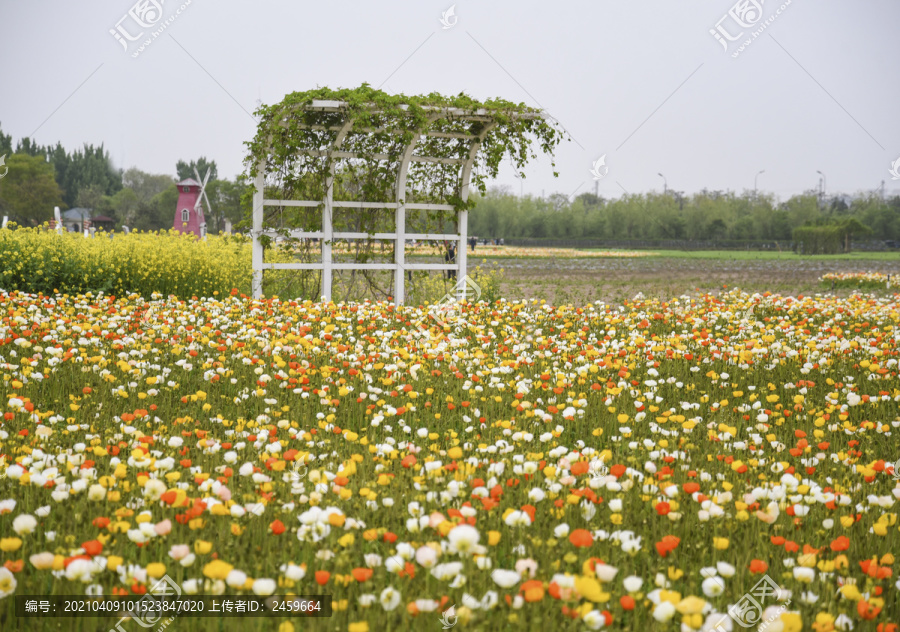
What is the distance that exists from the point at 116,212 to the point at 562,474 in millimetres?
80543

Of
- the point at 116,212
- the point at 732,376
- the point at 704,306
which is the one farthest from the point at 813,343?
the point at 116,212

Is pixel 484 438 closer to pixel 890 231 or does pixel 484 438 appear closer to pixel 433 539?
pixel 433 539

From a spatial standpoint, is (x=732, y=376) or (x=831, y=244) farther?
(x=831, y=244)

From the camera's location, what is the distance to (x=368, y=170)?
460 inches

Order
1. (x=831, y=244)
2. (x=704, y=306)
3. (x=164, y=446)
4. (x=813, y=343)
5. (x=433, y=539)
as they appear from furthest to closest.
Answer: (x=831, y=244) → (x=704, y=306) → (x=813, y=343) → (x=164, y=446) → (x=433, y=539)

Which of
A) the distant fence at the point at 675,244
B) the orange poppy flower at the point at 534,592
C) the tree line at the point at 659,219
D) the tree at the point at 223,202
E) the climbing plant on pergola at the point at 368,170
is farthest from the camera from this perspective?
the tree line at the point at 659,219

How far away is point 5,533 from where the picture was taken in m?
2.80

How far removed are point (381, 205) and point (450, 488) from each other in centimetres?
907

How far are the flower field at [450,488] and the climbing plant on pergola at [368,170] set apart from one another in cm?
426

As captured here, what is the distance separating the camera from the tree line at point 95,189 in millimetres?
62500

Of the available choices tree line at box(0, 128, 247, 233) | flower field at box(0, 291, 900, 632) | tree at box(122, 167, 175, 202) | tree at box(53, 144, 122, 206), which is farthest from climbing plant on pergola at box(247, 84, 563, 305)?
tree at box(122, 167, 175, 202)
